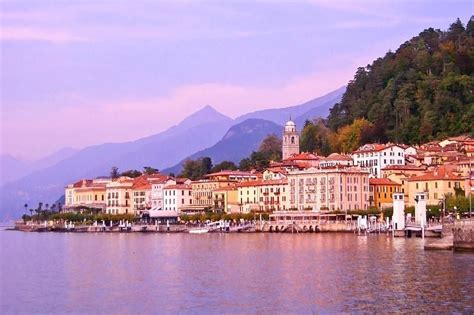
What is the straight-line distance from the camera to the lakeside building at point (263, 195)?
4560 inches

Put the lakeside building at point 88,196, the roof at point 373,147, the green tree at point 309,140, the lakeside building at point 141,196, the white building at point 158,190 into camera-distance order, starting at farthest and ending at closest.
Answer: the lakeside building at point 88,196, the green tree at point 309,140, the lakeside building at point 141,196, the white building at point 158,190, the roof at point 373,147

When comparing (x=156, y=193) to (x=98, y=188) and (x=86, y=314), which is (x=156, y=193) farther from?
(x=86, y=314)

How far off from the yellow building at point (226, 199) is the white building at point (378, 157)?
15.2 metres

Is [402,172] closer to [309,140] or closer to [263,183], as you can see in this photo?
[263,183]

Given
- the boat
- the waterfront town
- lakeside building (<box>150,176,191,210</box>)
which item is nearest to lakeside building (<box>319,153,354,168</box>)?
the waterfront town

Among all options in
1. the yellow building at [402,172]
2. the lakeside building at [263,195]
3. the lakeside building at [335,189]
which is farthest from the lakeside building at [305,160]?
the yellow building at [402,172]

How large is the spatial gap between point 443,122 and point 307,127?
2846cm

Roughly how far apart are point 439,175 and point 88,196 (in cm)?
6587

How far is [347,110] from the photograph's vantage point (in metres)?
146

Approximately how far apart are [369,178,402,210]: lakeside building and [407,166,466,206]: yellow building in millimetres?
5059

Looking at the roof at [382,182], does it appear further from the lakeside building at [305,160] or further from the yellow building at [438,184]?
the lakeside building at [305,160]

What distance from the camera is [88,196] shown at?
154 meters

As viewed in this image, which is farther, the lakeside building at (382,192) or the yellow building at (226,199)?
the yellow building at (226,199)

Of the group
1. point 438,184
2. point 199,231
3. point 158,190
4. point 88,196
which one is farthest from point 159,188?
point 438,184
